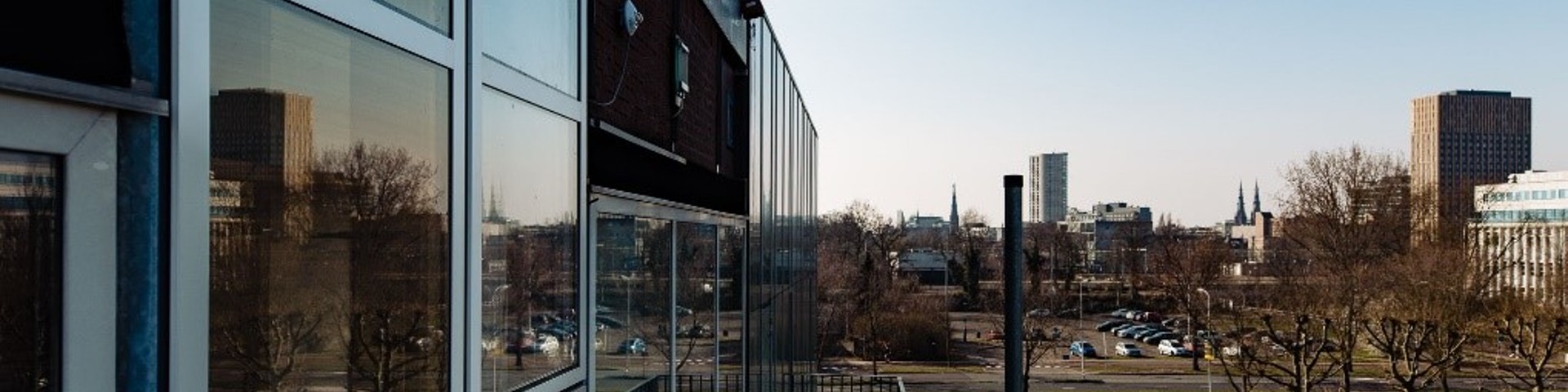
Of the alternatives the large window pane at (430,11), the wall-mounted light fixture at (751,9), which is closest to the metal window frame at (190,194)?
the large window pane at (430,11)

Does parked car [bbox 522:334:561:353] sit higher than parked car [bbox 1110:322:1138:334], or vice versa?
parked car [bbox 522:334:561:353]

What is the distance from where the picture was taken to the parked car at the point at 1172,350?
44.8 m

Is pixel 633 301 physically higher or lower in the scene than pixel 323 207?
lower

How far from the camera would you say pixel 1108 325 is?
178 feet

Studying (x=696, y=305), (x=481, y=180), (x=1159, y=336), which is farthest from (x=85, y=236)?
(x=1159, y=336)

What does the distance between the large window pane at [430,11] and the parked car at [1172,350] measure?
45.1 m

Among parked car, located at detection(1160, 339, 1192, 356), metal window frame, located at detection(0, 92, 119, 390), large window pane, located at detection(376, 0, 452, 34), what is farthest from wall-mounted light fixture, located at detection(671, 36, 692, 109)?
parked car, located at detection(1160, 339, 1192, 356)

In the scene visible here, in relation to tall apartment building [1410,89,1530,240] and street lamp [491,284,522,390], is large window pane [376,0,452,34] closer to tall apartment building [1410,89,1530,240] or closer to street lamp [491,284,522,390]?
street lamp [491,284,522,390]

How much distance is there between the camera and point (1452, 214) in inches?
1845

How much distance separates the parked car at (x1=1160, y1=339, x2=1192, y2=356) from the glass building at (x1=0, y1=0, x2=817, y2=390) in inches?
1683

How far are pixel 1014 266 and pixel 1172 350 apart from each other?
41.8 metres

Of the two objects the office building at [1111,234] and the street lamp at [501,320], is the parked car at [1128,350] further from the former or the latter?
the street lamp at [501,320]

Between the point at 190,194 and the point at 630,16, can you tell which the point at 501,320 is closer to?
the point at 190,194

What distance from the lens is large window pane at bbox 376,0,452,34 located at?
2.39 m
